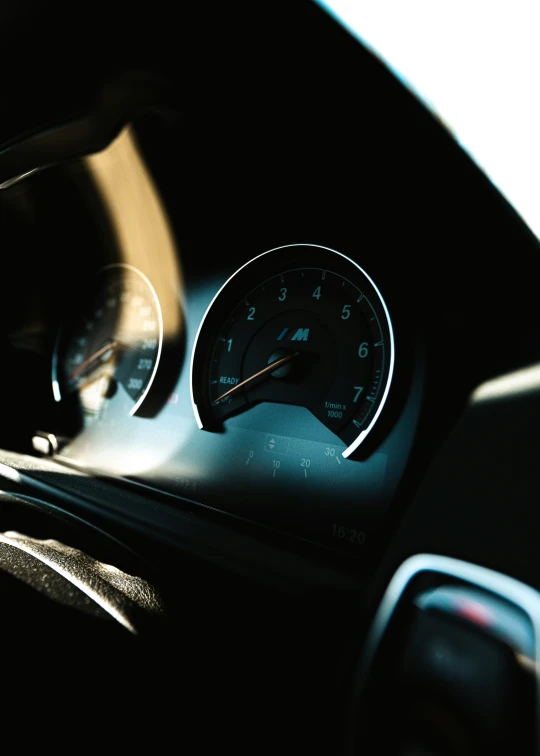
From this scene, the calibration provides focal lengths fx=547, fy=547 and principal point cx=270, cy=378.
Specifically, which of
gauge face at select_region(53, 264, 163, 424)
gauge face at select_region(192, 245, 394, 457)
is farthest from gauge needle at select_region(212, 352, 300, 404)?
gauge face at select_region(53, 264, 163, 424)

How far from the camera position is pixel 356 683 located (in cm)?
71

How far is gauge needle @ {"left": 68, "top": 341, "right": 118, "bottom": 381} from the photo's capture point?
75.7 inches

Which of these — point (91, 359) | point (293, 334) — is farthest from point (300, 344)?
point (91, 359)

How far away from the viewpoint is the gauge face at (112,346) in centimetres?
180

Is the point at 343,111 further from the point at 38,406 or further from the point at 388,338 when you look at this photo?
the point at 38,406

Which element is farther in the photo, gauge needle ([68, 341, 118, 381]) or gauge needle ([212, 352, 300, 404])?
gauge needle ([68, 341, 118, 381])

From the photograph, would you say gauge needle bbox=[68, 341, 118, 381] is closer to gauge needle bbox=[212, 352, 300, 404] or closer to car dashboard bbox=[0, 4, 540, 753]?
car dashboard bbox=[0, 4, 540, 753]

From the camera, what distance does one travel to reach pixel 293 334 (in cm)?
142

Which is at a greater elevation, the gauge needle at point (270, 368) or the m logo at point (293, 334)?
the m logo at point (293, 334)

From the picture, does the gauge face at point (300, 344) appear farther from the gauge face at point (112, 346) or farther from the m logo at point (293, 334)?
the gauge face at point (112, 346)

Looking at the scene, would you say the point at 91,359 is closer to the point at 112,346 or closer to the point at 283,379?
the point at 112,346

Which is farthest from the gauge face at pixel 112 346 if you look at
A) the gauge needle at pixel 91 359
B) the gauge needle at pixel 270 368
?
the gauge needle at pixel 270 368

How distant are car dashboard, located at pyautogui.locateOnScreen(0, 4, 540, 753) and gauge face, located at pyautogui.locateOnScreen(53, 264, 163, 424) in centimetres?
1

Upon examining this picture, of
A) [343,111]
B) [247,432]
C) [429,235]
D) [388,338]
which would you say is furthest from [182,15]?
[247,432]
